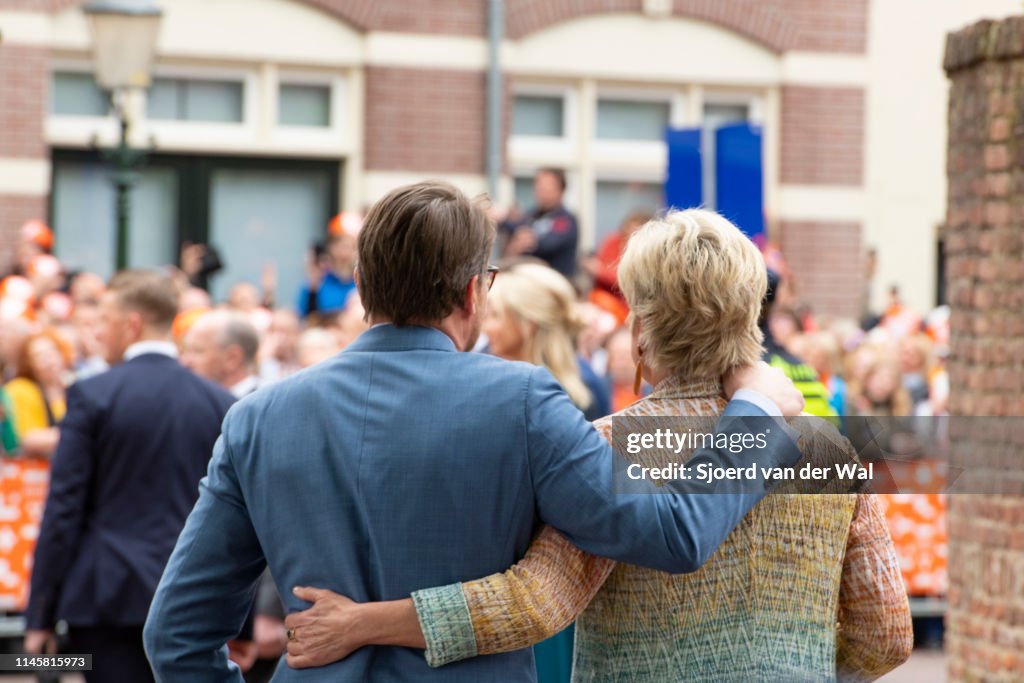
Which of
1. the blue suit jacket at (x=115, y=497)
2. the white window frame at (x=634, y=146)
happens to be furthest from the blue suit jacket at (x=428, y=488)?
the white window frame at (x=634, y=146)

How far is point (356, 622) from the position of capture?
112 inches

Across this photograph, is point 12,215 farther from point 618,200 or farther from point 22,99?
point 618,200

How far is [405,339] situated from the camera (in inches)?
117

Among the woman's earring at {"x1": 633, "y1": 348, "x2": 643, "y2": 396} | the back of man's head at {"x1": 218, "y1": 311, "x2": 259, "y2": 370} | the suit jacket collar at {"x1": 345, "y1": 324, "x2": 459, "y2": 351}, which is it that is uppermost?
the suit jacket collar at {"x1": 345, "y1": 324, "x2": 459, "y2": 351}

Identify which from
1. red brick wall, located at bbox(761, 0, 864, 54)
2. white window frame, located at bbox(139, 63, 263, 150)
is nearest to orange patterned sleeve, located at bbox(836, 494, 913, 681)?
white window frame, located at bbox(139, 63, 263, 150)

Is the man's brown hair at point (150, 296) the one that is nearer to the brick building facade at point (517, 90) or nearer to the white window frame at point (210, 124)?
the brick building facade at point (517, 90)

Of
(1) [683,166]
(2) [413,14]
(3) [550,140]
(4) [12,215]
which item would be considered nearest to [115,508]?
(1) [683,166]

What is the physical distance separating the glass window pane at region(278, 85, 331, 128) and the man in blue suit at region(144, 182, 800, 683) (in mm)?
15077

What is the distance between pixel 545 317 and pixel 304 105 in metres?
12.3

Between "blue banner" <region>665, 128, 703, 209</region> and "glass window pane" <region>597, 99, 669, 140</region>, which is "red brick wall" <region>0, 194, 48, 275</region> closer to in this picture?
"glass window pane" <region>597, 99, 669, 140</region>

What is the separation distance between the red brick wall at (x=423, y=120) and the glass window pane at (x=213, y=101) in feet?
4.69

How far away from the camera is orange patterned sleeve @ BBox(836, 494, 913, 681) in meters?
3.12

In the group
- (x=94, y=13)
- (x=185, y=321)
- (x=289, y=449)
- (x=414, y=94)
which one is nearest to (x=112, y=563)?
(x=289, y=449)

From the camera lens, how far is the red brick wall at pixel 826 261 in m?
19.0
